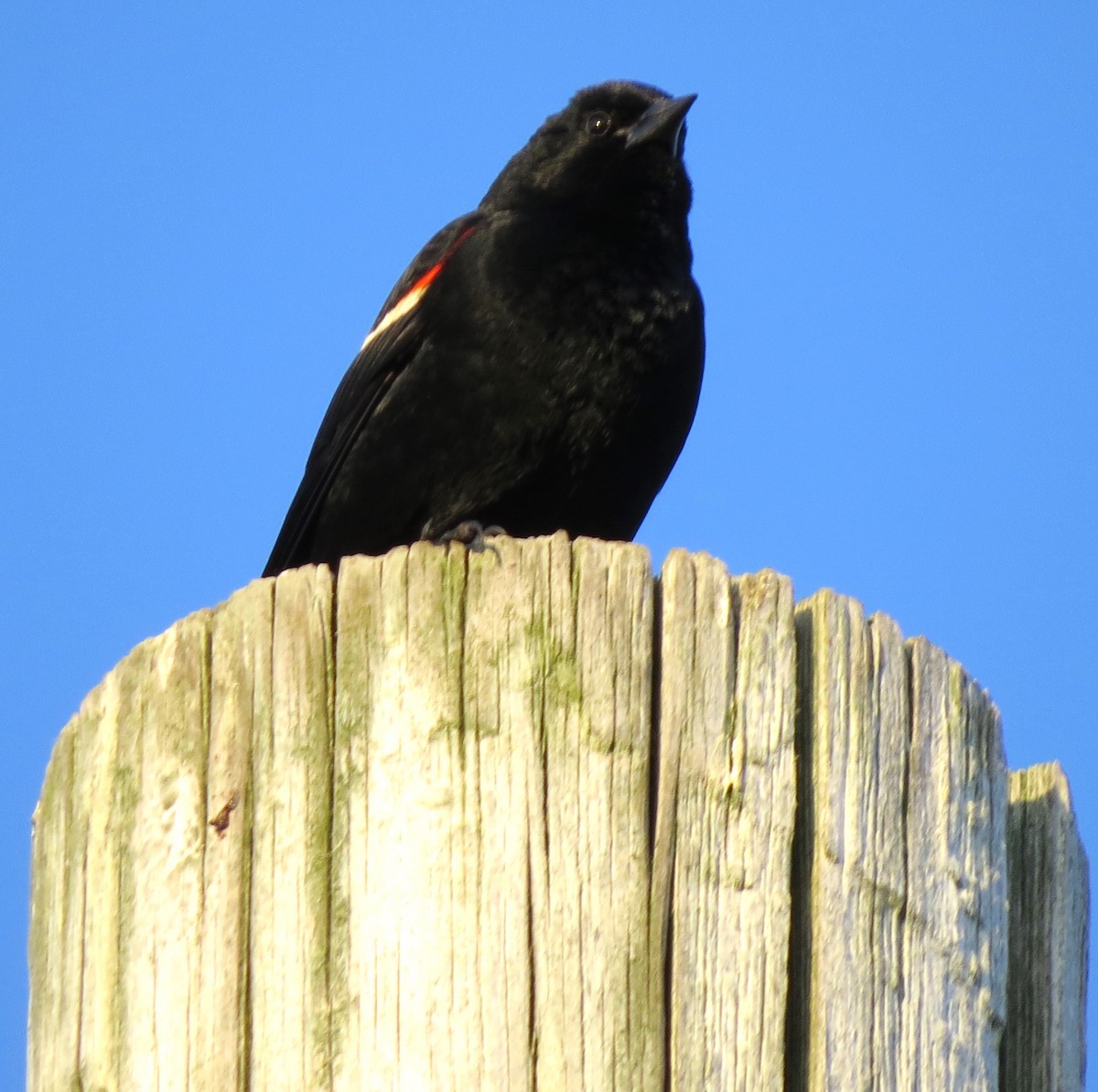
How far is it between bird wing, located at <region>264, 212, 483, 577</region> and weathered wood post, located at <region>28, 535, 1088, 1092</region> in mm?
2338

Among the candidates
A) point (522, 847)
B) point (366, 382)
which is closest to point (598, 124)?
point (366, 382)

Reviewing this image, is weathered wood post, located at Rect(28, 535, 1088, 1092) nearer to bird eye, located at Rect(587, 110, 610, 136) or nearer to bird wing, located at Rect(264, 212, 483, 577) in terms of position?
bird wing, located at Rect(264, 212, 483, 577)

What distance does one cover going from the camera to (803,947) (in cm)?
211

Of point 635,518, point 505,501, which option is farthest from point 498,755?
point 635,518

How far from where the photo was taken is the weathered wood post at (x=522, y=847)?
78.6 inches

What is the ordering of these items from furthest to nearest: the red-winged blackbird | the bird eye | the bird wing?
the bird eye
the bird wing
the red-winged blackbird

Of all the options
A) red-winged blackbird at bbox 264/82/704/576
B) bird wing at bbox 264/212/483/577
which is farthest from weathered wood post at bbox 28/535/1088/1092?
bird wing at bbox 264/212/483/577

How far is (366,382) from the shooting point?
464 cm

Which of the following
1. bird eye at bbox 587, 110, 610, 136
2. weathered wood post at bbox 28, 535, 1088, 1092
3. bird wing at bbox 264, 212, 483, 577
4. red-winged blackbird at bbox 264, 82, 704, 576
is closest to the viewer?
weathered wood post at bbox 28, 535, 1088, 1092

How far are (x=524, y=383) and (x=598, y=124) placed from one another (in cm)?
129

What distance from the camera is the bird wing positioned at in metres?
4.60

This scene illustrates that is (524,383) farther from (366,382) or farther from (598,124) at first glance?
(598,124)

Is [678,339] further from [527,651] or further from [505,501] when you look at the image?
[527,651]

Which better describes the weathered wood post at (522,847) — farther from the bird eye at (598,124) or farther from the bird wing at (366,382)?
the bird eye at (598,124)
